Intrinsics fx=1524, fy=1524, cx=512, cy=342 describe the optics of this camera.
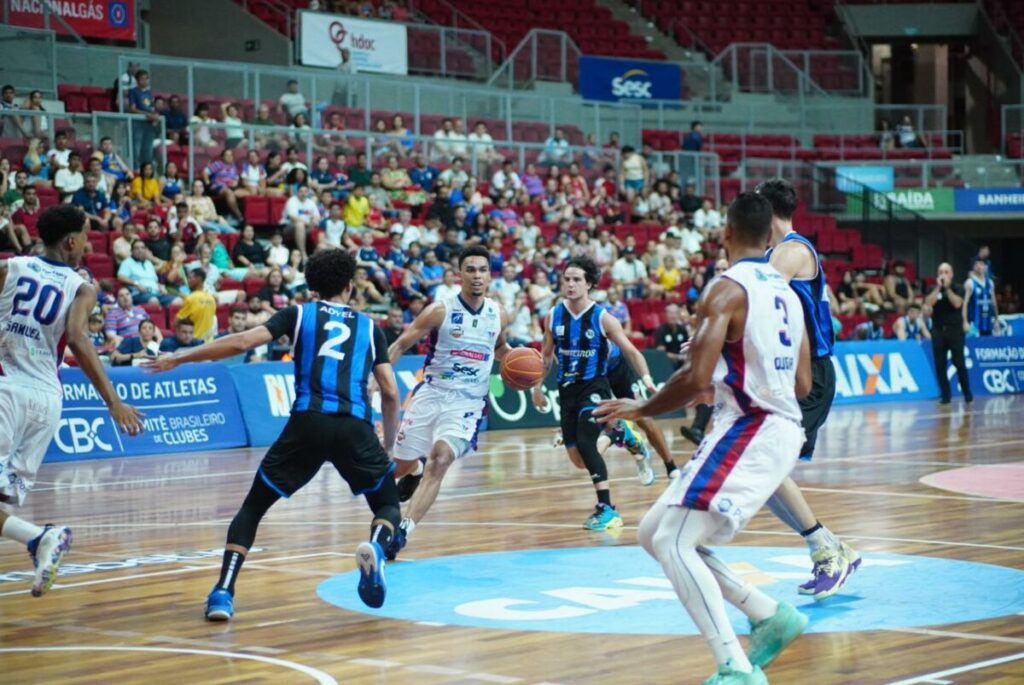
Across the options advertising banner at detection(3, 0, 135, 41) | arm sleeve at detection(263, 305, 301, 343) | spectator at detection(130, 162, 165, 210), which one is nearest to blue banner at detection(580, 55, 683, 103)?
advertising banner at detection(3, 0, 135, 41)

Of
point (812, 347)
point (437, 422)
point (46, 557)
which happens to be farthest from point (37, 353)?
point (812, 347)

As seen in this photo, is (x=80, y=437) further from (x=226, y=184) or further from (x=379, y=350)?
(x=379, y=350)

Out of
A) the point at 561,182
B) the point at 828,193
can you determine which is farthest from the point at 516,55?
the point at 828,193

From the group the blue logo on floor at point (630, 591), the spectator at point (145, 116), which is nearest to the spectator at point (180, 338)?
the spectator at point (145, 116)

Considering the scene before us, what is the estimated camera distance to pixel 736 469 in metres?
6.05

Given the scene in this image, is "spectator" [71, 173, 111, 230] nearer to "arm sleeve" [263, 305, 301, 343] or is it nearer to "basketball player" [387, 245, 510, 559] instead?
"basketball player" [387, 245, 510, 559]

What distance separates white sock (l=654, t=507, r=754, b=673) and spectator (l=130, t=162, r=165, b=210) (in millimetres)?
16939

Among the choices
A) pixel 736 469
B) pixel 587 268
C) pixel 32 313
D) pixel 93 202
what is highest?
pixel 93 202

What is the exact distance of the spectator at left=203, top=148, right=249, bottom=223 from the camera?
22984 millimetres

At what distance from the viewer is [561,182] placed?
93.7 ft

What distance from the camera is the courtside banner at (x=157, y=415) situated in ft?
57.5

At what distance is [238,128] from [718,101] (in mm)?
16119

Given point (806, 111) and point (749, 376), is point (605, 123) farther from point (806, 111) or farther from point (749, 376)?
point (749, 376)

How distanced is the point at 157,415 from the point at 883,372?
1338 centimetres
